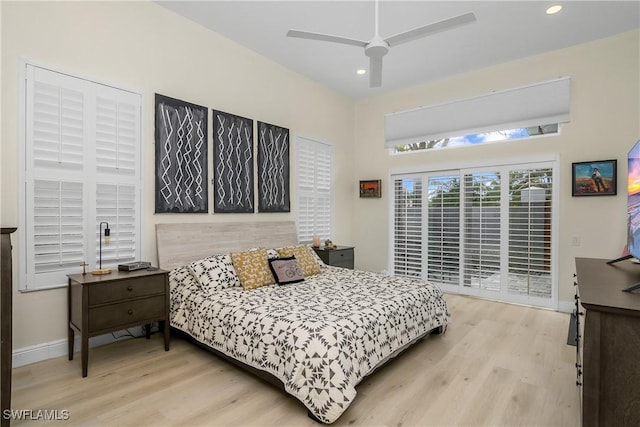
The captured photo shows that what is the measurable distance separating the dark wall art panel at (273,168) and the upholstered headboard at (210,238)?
28cm

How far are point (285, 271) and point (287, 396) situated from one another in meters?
1.34

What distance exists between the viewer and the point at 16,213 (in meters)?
2.50

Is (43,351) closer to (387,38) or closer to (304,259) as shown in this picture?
(304,259)

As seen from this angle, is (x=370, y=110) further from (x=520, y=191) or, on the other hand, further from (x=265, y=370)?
(x=265, y=370)

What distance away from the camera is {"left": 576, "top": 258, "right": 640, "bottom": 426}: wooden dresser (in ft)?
3.81

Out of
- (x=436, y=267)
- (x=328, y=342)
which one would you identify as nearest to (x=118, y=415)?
(x=328, y=342)

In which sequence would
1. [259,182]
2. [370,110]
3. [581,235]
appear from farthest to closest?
[370,110] → [259,182] → [581,235]

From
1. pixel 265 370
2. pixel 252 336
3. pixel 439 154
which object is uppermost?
pixel 439 154

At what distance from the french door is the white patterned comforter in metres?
1.75

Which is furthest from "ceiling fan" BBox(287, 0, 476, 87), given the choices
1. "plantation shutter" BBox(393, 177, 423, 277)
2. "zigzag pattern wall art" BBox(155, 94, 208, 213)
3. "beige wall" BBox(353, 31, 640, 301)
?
"plantation shutter" BBox(393, 177, 423, 277)

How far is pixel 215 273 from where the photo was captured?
10.1 ft

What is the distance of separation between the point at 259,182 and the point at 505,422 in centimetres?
344

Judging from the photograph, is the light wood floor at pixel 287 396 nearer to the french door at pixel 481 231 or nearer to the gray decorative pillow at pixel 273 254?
the gray decorative pillow at pixel 273 254

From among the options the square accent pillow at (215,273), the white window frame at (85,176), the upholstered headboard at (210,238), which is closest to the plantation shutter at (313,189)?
the upholstered headboard at (210,238)
